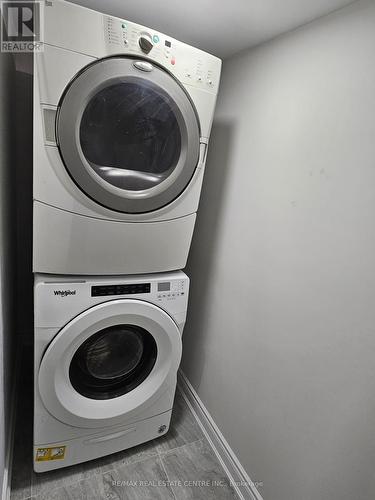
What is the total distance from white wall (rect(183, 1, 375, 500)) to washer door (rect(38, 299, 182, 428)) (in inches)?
13.2

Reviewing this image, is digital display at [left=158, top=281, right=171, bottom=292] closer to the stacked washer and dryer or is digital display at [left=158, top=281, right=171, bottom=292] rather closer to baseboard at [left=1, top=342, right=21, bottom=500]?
the stacked washer and dryer

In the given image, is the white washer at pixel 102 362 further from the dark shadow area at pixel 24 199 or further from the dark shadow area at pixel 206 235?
the dark shadow area at pixel 24 199

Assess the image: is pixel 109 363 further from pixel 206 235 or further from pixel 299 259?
pixel 299 259

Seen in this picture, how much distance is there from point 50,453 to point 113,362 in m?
0.42

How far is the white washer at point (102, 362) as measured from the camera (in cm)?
109

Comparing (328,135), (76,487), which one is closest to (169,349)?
(76,487)

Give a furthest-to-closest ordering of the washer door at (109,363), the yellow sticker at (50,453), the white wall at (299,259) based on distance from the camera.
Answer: the yellow sticker at (50,453)
the washer door at (109,363)
the white wall at (299,259)

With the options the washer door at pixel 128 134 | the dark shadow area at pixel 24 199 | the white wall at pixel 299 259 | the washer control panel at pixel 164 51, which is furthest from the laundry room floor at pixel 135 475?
the washer control panel at pixel 164 51


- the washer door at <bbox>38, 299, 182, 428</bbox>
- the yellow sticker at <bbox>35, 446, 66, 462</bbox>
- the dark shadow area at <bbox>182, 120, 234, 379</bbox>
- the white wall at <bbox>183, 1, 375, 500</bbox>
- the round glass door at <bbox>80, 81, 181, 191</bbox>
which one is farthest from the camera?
the dark shadow area at <bbox>182, 120, 234, 379</bbox>

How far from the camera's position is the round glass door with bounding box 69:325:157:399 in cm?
125

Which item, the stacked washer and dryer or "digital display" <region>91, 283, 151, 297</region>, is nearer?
the stacked washer and dryer

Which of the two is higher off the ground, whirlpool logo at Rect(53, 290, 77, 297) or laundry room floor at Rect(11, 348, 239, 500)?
whirlpool logo at Rect(53, 290, 77, 297)

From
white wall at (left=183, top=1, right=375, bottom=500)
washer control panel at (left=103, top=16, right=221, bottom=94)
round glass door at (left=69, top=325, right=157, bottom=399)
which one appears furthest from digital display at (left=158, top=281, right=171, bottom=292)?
washer control panel at (left=103, top=16, right=221, bottom=94)

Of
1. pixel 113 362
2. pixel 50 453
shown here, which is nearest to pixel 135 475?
pixel 50 453
